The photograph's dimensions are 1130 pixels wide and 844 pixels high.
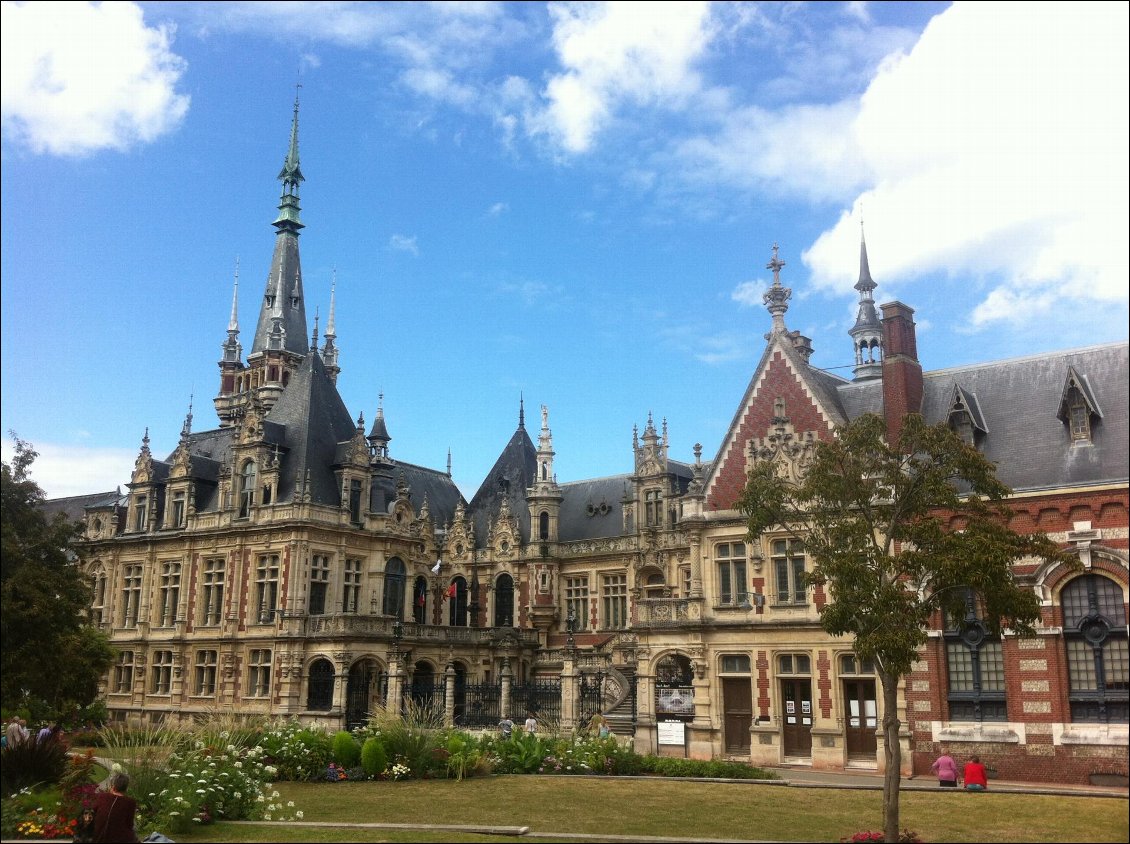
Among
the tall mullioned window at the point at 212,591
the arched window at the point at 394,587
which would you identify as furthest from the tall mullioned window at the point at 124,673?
the arched window at the point at 394,587

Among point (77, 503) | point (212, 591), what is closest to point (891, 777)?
point (212, 591)

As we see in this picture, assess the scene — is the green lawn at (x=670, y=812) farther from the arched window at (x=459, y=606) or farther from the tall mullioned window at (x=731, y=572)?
the arched window at (x=459, y=606)

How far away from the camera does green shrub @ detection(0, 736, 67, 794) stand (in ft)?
66.6

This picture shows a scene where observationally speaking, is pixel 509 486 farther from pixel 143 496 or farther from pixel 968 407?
pixel 968 407

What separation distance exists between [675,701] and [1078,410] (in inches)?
643

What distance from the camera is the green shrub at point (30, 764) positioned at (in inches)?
799

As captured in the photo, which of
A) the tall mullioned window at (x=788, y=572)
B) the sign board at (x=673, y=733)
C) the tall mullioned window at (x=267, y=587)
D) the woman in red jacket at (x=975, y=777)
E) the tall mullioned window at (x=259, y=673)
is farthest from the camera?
the tall mullioned window at (x=267, y=587)

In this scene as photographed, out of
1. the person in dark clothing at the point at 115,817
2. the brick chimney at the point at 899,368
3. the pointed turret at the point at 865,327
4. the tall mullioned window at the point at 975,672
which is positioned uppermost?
the pointed turret at the point at 865,327

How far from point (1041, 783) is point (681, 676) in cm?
1459

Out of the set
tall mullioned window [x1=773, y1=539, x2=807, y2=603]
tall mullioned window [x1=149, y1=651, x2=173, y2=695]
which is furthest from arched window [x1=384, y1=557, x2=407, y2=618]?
tall mullioned window [x1=773, y1=539, x2=807, y2=603]

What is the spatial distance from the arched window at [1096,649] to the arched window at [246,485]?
36.4 metres

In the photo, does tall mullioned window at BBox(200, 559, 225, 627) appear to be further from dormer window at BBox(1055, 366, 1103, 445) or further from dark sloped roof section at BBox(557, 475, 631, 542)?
dormer window at BBox(1055, 366, 1103, 445)

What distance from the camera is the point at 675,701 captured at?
36.0 metres

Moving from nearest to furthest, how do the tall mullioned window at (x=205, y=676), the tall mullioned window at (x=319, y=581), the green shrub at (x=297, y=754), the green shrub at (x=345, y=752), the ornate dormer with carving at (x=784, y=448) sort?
the green shrub at (x=297, y=754), the green shrub at (x=345, y=752), the ornate dormer with carving at (x=784, y=448), the tall mullioned window at (x=319, y=581), the tall mullioned window at (x=205, y=676)
